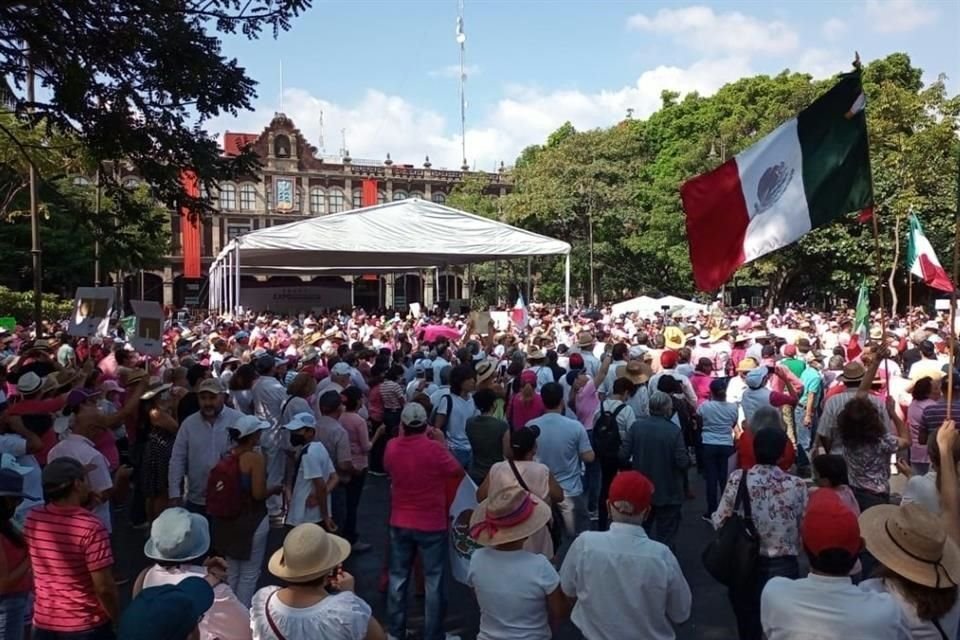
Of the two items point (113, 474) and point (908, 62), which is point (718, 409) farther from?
point (908, 62)

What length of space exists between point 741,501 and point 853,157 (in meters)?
3.06

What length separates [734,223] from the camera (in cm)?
640

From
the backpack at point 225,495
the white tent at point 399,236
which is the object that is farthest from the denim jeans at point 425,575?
the white tent at point 399,236

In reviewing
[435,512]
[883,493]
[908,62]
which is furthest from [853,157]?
[908,62]

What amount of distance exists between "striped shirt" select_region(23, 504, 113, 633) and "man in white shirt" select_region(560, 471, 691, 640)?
6.79 feet

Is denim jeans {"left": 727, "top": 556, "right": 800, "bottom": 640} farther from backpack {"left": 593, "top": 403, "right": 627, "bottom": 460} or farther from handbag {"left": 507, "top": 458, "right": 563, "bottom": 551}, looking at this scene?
backpack {"left": 593, "top": 403, "right": 627, "bottom": 460}

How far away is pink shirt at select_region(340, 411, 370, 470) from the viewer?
684 centimetres

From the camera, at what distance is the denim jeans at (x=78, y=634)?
358cm

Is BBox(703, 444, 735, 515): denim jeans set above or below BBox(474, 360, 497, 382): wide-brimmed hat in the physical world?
below

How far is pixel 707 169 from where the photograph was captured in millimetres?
35938

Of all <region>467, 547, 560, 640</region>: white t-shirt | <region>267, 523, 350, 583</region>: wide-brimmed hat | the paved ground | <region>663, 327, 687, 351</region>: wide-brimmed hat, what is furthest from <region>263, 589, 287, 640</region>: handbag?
<region>663, 327, 687, 351</region>: wide-brimmed hat

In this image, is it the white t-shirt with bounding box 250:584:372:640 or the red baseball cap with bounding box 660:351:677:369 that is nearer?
the white t-shirt with bounding box 250:584:372:640

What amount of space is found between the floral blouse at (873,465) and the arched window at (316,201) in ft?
194

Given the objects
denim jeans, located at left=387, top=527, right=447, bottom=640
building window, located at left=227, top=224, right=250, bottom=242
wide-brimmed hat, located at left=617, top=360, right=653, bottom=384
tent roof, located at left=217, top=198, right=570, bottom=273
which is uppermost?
building window, located at left=227, top=224, right=250, bottom=242
